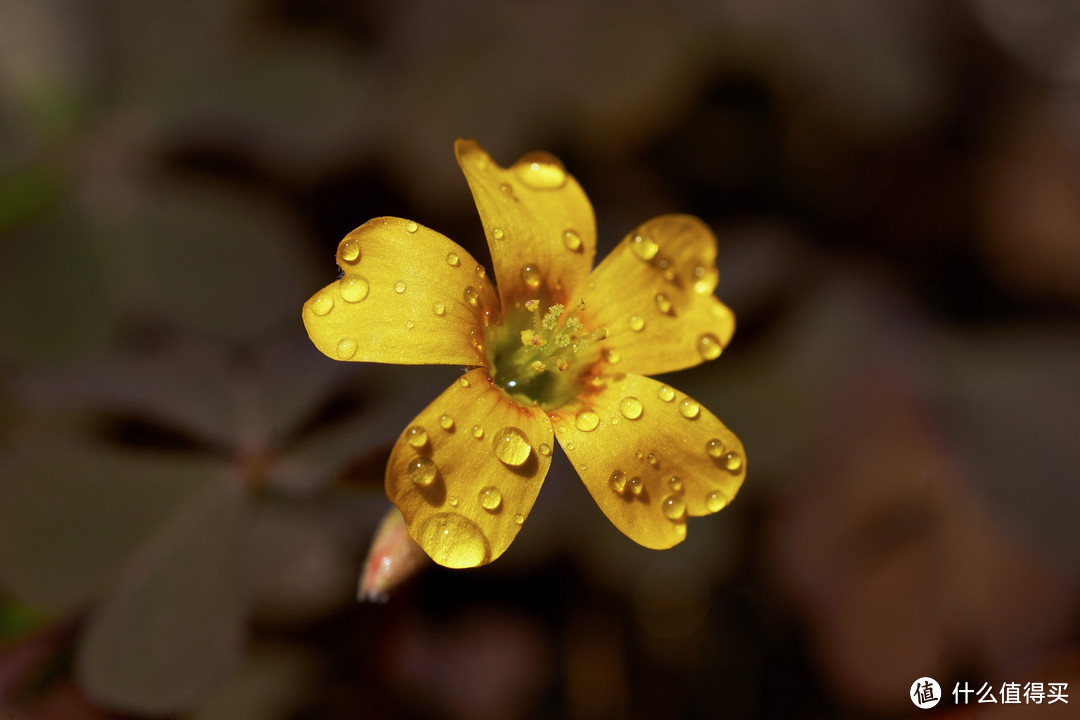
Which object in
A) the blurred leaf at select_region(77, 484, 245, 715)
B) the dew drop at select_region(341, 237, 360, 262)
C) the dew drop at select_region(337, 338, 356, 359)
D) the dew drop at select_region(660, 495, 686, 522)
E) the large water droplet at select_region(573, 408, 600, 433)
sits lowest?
A: the blurred leaf at select_region(77, 484, 245, 715)

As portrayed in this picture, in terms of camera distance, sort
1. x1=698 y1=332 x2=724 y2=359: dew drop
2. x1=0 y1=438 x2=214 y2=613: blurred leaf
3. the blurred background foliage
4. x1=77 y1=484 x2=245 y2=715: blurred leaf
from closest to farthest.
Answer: x1=698 y1=332 x2=724 y2=359: dew drop, x1=77 y1=484 x2=245 y2=715: blurred leaf, x1=0 y1=438 x2=214 y2=613: blurred leaf, the blurred background foliage

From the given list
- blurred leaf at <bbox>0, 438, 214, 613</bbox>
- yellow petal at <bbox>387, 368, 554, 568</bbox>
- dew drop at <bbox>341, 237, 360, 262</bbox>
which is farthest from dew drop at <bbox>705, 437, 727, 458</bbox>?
blurred leaf at <bbox>0, 438, 214, 613</bbox>

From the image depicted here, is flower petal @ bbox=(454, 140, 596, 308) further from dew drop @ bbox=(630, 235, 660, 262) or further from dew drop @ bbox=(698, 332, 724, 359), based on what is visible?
dew drop @ bbox=(698, 332, 724, 359)

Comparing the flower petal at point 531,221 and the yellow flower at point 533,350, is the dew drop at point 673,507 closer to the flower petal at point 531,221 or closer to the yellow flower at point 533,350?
the yellow flower at point 533,350

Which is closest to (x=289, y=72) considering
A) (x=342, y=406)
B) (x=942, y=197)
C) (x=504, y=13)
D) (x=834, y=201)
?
(x=504, y=13)

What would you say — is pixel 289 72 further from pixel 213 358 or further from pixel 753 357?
pixel 753 357

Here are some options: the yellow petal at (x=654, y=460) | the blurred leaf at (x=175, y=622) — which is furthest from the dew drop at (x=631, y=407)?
the blurred leaf at (x=175, y=622)

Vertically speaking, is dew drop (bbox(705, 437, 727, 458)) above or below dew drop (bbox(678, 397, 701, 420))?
below

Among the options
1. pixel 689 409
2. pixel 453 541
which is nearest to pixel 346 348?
pixel 453 541
